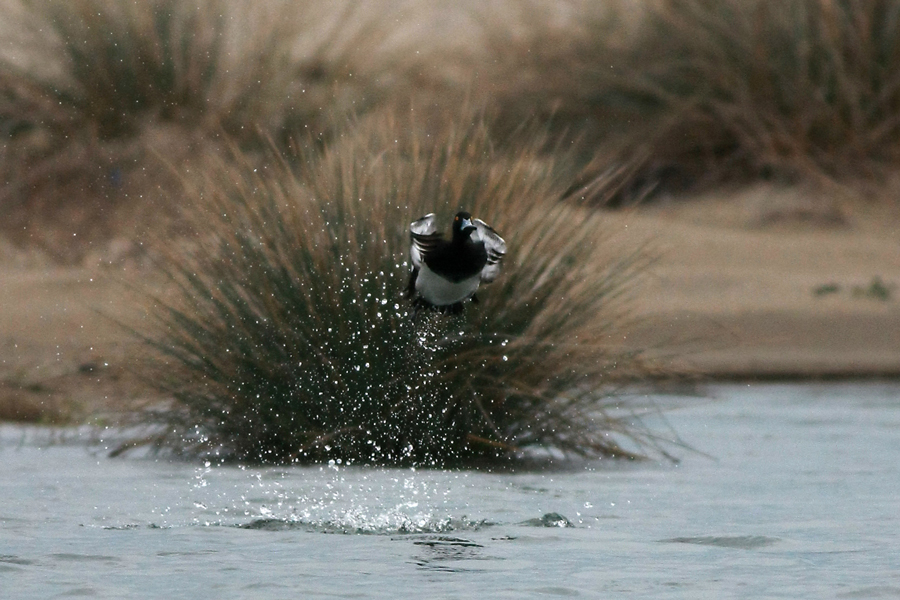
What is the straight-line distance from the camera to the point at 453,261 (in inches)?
234

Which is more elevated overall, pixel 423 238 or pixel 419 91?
pixel 419 91

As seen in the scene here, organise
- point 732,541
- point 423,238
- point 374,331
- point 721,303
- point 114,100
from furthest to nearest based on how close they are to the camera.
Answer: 1. point 114,100
2. point 721,303
3. point 374,331
4. point 423,238
5. point 732,541

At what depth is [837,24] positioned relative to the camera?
15.4m

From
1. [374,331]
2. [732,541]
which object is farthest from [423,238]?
[732,541]

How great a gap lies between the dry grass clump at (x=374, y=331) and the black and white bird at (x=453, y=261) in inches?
38.2

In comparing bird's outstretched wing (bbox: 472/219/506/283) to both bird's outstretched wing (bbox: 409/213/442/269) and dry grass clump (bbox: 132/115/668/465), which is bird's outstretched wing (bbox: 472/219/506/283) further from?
dry grass clump (bbox: 132/115/668/465)

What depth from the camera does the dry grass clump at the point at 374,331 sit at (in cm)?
730

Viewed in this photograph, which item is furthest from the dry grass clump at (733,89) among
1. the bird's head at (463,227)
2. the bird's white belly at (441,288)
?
the bird's head at (463,227)

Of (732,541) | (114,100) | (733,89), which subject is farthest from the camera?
(733,89)

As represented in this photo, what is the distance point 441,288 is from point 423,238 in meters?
0.21

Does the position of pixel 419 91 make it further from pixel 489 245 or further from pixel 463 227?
pixel 463 227

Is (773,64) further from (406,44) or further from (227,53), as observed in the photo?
(227,53)

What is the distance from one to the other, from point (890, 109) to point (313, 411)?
29.8 ft

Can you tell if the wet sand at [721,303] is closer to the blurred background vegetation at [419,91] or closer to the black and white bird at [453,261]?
the blurred background vegetation at [419,91]
